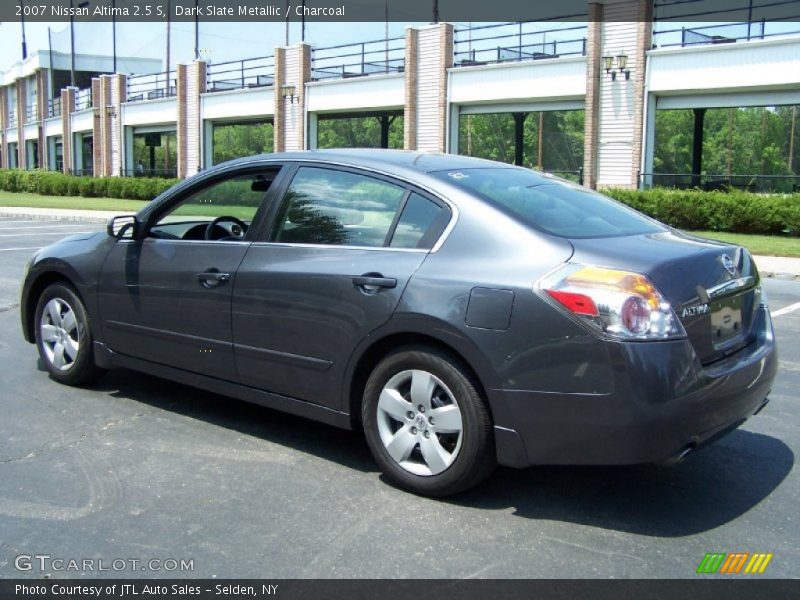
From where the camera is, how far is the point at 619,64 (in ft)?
90.0

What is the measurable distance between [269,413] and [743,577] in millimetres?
3098

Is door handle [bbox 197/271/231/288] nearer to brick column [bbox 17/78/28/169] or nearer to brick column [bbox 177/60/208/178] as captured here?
brick column [bbox 177/60/208/178]

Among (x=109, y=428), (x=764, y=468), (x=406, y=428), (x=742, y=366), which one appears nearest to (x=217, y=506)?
(x=406, y=428)

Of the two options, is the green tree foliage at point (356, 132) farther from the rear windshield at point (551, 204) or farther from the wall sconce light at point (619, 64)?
the rear windshield at point (551, 204)

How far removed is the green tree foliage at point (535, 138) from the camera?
233ft

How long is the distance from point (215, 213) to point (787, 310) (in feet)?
25.2

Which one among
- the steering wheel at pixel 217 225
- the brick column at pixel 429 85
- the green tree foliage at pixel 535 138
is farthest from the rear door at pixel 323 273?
the green tree foliage at pixel 535 138

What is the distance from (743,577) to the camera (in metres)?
3.39

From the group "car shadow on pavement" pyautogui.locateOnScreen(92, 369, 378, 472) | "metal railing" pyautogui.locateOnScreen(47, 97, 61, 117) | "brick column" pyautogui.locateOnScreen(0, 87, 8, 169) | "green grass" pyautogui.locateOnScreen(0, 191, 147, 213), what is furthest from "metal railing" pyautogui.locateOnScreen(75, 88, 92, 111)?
"car shadow on pavement" pyautogui.locateOnScreen(92, 369, 378, 472)

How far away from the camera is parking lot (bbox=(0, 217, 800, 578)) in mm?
3506

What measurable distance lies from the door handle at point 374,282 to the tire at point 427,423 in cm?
33

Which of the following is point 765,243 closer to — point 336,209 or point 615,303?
point 336,209

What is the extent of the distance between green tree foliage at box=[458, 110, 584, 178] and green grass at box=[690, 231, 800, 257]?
160 ft

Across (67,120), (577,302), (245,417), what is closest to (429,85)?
(245,417)
